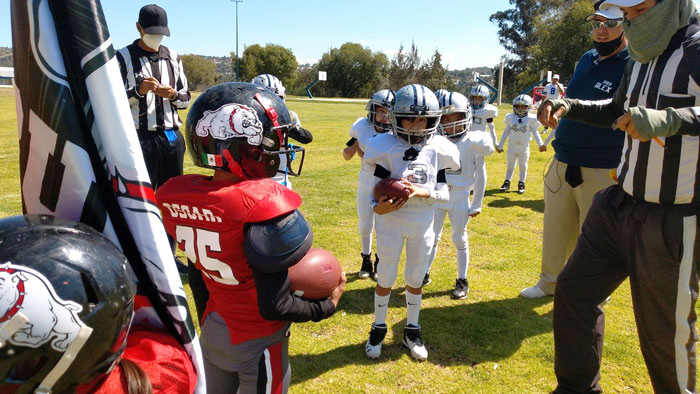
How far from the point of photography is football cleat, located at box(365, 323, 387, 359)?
4.02m

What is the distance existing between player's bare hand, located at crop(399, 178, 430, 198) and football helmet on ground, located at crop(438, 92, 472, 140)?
154cm

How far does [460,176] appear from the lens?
520cm

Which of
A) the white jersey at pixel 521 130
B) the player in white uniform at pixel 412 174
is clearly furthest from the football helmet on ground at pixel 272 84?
the white jersey at pixel 521 130

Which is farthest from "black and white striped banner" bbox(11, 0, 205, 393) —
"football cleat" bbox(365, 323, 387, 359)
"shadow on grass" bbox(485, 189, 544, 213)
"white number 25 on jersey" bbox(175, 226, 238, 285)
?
"shadow on grass" bbox(485, 189, 544, 213)

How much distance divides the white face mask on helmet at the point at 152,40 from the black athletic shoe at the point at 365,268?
3.22m

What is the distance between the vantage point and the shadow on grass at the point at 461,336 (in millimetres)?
3990

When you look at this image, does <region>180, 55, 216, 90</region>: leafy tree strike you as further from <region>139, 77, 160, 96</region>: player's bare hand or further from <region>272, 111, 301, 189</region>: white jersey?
<region>272, 111, 301, 189</region>: white jersey

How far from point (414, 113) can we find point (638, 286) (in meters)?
1.91

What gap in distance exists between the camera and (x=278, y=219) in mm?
1931

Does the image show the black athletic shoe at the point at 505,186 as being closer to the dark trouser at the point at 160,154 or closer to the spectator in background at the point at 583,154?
the spectator in background at the point at 583,154

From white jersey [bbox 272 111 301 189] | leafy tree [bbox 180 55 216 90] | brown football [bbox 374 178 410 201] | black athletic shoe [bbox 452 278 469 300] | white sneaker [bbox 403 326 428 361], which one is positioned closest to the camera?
white jersey [bbox 272 111 301 189]

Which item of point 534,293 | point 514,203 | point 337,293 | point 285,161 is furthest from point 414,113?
point 514,203

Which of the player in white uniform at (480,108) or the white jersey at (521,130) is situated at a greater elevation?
the player in white uniform at (480,108)

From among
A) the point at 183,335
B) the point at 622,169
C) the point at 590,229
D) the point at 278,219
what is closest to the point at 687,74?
the point at 622,169
